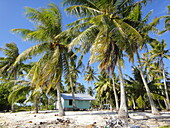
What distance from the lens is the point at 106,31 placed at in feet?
24.5

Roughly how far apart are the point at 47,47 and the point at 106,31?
5.26 metres

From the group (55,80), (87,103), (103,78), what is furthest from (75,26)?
(87,103)

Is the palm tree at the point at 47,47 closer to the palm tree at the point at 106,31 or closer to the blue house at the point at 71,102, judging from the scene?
the palm tree at the point at 106,31

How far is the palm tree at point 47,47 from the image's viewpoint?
9.30m

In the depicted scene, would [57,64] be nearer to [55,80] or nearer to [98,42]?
[55,80]

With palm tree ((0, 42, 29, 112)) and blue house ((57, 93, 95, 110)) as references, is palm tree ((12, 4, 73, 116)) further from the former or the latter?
blue house ((57, 93, 95, 110))

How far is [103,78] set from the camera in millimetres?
21531

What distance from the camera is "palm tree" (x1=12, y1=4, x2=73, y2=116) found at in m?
9.30

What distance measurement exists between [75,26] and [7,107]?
24630 mm

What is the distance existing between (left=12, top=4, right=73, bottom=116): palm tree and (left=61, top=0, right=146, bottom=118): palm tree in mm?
1793

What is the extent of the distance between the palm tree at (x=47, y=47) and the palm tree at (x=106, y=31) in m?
1.79

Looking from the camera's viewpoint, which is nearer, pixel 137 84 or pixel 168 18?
pixel 168 18

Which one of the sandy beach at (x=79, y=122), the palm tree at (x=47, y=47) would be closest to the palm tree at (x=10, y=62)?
the palm tree at (x=47, y=47)

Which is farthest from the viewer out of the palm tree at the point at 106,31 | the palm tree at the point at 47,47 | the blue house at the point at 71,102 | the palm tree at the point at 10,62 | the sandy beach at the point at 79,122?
the blue house at the point at 71,102
